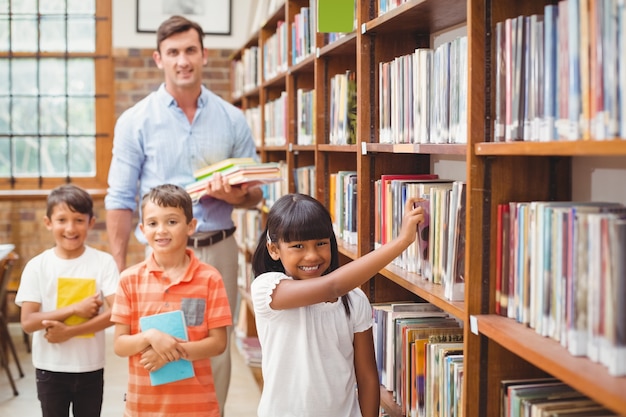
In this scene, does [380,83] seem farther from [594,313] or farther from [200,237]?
[594,313]

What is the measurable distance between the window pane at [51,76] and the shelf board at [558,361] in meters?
5.14

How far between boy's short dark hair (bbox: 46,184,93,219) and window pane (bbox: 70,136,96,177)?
132 inches

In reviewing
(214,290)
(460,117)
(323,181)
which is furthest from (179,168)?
(460,117)

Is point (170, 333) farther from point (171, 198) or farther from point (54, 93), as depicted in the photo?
point (54, 93)

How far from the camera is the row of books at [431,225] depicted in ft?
Answer: 6.24

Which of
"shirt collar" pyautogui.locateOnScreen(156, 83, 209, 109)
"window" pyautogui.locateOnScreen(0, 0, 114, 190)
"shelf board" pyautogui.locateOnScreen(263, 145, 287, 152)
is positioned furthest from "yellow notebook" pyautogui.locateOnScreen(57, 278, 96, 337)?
"window" pyautogui.locateOnScreen(0, 0, 114, 190)

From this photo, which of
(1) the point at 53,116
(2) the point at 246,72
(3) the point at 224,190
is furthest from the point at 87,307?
(1) the point at 53,116

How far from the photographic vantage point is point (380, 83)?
2488 mm

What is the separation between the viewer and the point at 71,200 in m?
2.86

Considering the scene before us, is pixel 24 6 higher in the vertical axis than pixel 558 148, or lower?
higher

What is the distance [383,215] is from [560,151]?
1.13m

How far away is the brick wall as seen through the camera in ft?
19.3

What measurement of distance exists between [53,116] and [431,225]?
474 cm

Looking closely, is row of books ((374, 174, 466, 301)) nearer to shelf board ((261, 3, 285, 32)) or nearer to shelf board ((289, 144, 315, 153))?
shelf board ((289, 144, 315, 153))
